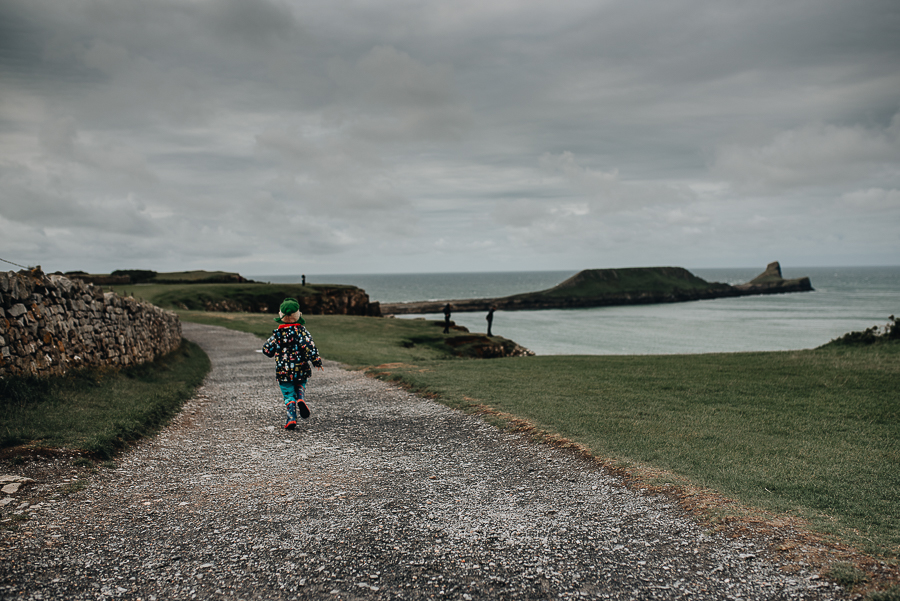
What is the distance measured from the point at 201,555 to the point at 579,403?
8.19 metres

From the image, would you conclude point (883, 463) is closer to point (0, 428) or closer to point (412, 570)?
point (412, 570)

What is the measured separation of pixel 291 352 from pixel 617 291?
145125 millimetres

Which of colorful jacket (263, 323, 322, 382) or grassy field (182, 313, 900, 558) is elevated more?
colorful jacket (263, 323, 322, 382)

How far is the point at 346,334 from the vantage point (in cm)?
3209

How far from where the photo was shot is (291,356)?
32.4ft

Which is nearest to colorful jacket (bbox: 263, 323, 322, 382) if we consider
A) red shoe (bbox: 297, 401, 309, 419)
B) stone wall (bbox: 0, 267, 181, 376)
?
red shoe (bbox: 297, 401, 309, 419)

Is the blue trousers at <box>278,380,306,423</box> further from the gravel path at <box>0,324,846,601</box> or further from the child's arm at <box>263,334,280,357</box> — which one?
the gravel path at <box>0,324,846,601</box>

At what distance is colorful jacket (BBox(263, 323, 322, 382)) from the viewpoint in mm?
9852

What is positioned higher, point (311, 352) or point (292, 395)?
point (311, 352)

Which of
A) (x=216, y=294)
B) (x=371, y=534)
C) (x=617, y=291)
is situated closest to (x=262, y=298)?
(x=216, y=294)

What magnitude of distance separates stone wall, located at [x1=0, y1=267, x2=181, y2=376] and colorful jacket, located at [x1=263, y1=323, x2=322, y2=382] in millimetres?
4155

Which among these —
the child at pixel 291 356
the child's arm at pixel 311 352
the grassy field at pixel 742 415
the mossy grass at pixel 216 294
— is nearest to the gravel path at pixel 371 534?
the grassy field at pixel 742 415

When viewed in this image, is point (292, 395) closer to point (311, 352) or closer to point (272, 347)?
point (311, 352)

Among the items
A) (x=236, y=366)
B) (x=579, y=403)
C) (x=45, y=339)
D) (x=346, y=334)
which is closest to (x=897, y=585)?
(x=579, y=403)
